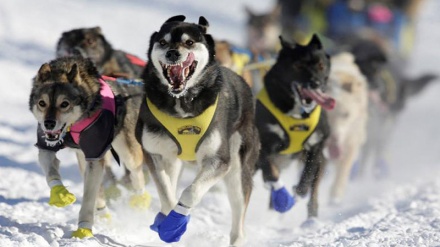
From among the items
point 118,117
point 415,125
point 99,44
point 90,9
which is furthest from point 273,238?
point 90,9

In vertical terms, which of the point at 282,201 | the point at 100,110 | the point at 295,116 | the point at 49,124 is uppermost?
the point at 295,116

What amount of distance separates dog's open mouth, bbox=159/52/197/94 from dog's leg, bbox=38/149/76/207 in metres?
0.64

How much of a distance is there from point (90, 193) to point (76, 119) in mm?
362

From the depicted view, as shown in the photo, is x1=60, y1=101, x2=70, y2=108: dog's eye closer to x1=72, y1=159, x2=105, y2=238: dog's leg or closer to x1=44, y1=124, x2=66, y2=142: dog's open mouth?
x1=44, y1=124, x2=66, y2=142: dog's open mouth

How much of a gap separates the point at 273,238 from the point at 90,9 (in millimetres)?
10860

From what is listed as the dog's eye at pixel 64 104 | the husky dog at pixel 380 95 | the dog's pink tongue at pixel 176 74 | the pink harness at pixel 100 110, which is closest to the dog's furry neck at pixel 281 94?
the pink harness at pixel 100 110

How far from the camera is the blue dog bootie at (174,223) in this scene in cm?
350

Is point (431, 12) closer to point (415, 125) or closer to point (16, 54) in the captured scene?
point (415, 125)

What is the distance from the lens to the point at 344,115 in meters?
6.09

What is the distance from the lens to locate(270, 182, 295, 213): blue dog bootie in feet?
14.8

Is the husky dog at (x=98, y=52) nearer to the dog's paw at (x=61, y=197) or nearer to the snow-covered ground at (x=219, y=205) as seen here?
the snow-covered ground at (x=219, y=205)

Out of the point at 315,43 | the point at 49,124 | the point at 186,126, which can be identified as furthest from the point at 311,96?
the point at 49,124

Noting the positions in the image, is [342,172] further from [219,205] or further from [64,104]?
[64,104]

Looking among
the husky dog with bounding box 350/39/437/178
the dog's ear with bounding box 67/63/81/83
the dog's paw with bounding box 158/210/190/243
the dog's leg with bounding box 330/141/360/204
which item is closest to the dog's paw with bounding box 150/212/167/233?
the dog's paw with bounding box 158/210/190/243
